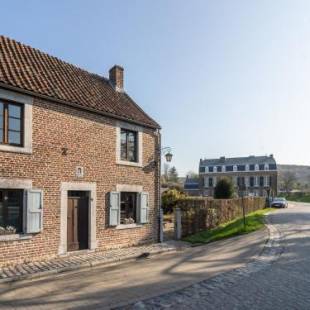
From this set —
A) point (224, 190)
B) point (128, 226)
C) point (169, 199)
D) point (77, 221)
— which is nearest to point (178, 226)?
point (128, 226)

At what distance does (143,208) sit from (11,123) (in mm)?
6938

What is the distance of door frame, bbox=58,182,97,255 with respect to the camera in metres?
13.0

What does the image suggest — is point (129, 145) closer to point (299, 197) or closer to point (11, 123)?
point (11, 123)

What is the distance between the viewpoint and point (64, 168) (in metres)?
13.3

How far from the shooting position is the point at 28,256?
11.9m

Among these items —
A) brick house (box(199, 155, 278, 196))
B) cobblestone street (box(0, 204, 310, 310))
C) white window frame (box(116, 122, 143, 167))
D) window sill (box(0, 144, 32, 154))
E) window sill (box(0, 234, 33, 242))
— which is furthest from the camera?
brick house (box(199, 155, 278, 196))

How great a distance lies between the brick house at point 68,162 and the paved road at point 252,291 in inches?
223

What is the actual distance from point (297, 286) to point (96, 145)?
8729 mm

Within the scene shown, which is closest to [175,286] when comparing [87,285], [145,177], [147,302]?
[147,302]

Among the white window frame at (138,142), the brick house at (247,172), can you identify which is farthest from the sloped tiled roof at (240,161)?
the white window frame at (138,142)

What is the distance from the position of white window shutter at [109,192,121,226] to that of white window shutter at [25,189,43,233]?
326cm

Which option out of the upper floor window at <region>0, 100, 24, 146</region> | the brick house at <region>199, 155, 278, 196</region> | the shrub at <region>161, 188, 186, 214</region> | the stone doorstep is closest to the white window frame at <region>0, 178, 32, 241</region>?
Answer: the stone doorstep

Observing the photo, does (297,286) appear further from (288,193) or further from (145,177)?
(288,193)

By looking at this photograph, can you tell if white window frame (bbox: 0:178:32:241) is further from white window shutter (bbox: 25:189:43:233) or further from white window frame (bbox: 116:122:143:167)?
white window frame (bbox: 116:122:143:167)
